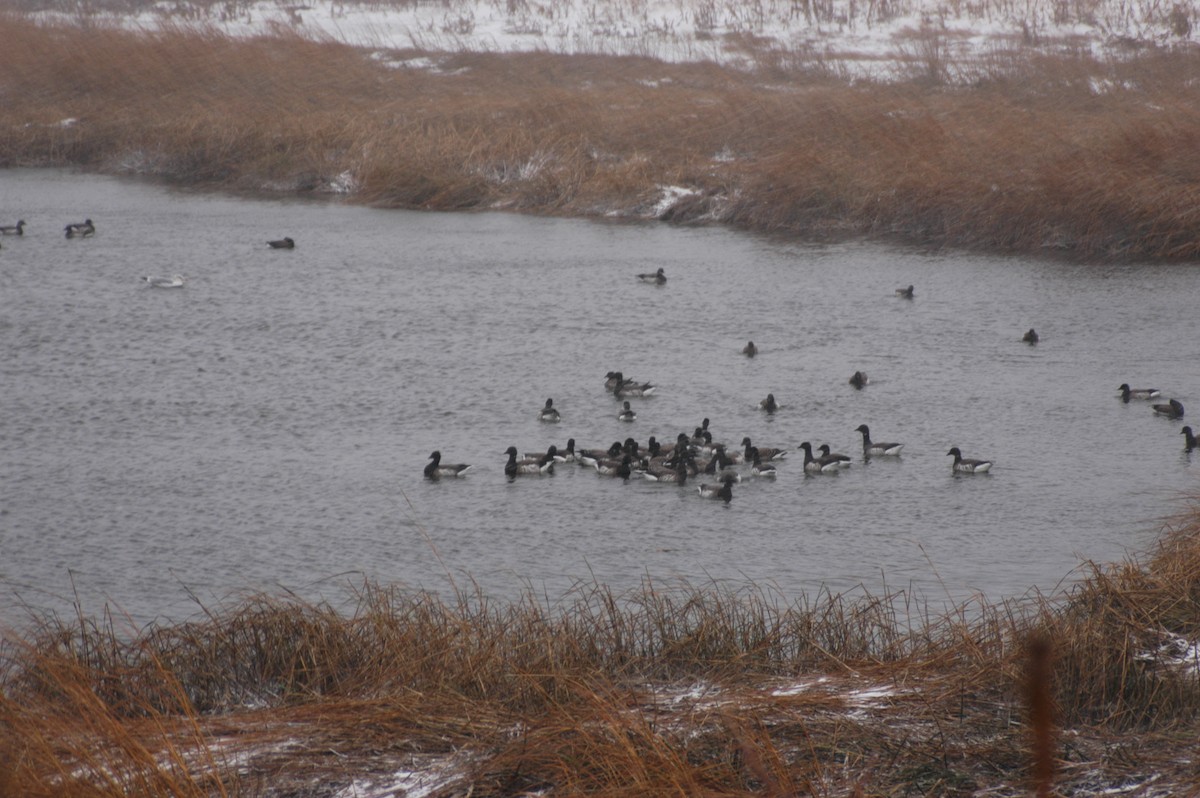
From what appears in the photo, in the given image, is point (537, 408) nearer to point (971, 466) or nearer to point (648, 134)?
point (971, 466)

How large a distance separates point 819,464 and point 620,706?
430 inches

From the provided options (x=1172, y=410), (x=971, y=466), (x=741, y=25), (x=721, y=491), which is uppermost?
(x=741, y=25)

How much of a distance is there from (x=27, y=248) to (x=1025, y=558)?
25.6 meters

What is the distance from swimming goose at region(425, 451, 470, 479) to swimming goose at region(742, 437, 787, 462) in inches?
153

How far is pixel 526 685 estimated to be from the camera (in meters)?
7.61

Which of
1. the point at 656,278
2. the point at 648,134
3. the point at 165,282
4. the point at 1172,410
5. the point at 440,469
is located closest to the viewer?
the point at 440,469

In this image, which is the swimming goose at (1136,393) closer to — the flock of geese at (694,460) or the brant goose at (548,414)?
the flock of geese at (694,460)

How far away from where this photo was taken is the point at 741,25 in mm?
55438

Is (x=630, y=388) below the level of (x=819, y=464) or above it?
above

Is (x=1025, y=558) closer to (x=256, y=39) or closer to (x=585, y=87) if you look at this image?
(x=585, y=87)

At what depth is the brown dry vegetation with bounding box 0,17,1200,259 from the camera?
32281 millimetres

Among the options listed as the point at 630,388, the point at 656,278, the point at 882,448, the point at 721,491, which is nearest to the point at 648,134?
the point at 656,278

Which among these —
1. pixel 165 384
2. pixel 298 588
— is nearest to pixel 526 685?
pixel 298 588

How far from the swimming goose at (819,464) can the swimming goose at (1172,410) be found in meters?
5.84
